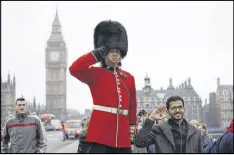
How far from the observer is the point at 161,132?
4660 millimetres

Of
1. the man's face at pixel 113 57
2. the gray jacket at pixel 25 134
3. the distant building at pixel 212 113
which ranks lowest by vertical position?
the distant building at pixel 212 113

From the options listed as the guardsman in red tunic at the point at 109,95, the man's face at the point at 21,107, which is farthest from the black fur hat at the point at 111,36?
the man's face at the point at 21,107

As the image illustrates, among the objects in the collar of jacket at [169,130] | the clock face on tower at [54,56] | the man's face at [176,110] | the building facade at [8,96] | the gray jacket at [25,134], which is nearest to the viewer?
the collar of jacket at [169,130]

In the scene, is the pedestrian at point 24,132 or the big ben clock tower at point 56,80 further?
the big ben clock tower at point 56,80

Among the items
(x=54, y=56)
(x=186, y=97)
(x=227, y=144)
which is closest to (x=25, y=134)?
(x=227, y=144)

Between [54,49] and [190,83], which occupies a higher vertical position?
[54,49]

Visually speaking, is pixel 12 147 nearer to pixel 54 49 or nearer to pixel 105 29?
pixel 105 29

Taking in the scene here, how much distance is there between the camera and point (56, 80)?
120 m

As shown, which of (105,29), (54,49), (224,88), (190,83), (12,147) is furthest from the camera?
(54,49)

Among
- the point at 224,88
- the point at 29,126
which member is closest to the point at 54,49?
the point at 224,88

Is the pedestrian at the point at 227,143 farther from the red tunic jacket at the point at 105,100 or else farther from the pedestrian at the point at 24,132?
the pedestrian at the point at 24,132

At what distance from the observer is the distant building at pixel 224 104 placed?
94.3 meters

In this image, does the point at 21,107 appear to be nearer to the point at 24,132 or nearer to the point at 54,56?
the point at 24,132

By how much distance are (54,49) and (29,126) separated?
4787 inches
